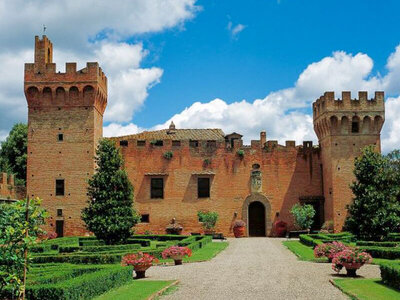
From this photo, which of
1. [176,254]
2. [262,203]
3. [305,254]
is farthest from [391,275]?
[262,203]

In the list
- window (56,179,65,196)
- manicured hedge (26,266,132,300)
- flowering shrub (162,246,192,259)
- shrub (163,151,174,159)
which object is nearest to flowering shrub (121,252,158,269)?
manicured hedge (26,266,132,300)

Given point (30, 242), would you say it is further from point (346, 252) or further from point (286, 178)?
point (286, 178)

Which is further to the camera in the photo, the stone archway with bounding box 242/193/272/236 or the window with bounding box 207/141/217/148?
the window with bounding box 207/141/217/148

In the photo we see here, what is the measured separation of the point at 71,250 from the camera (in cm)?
2417

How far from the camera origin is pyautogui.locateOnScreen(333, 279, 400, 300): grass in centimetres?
1230

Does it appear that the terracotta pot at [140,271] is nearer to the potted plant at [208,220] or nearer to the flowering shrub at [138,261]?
the flowering shrub at [138,261]

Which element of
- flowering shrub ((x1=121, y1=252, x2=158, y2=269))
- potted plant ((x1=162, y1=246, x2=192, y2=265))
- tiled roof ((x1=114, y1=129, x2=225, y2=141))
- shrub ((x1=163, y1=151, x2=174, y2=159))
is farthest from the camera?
tiled roof ((x1=114, y1=129, x2=225, y2=141))

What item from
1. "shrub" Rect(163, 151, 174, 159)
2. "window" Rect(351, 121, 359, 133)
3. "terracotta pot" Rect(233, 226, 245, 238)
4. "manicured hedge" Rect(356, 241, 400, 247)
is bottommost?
"terracotta pot" Rect(233, 226, 245, 238)

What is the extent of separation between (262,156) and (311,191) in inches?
176

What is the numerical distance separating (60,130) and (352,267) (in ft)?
80.3

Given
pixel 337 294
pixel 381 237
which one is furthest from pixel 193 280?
pixel 381 237

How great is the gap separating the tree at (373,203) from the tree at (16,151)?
34033 millimetres

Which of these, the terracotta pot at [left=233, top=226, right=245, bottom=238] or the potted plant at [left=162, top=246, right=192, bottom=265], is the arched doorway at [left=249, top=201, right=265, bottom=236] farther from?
Answer: the potted plant at [left=162, top=246, right=192, bottom=265]

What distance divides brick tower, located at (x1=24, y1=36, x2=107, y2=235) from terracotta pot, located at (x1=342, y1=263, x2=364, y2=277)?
72.9 ft
